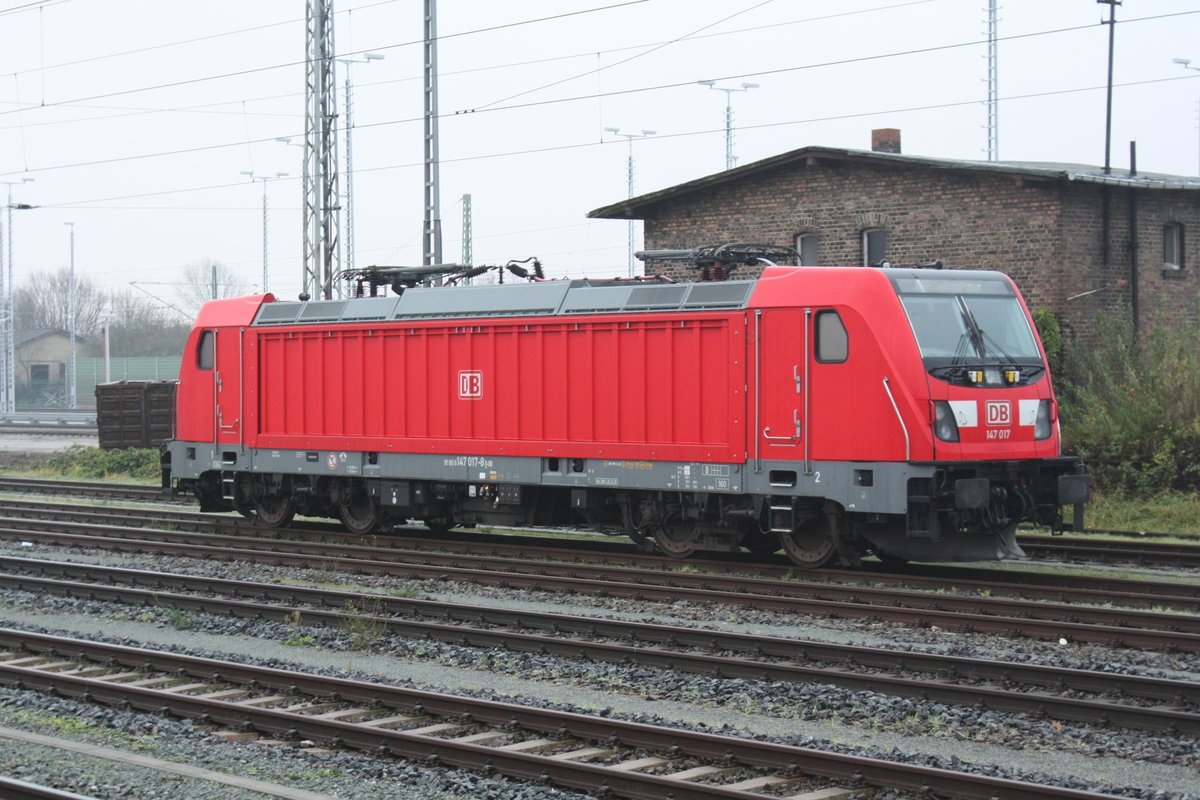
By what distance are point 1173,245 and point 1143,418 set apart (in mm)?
6650

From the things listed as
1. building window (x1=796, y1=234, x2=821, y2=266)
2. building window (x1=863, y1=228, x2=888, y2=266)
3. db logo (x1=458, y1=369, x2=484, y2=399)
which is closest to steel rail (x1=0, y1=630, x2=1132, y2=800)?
db logo (x1=458, y1=369, x2=484, y2=399)

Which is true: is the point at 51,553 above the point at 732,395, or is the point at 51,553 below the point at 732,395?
below

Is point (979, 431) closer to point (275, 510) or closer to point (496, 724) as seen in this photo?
point (496, 724)

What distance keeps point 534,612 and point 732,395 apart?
3919 mm

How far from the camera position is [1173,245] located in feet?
84.9

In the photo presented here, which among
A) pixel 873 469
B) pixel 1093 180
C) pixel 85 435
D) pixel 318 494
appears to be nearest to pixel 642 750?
pixel 873 469

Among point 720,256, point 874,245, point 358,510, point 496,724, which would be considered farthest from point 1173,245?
point 496,724

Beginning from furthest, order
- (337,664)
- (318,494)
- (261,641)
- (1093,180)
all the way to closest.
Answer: (1093,180) < (318,494) < (261,641) < (337,664)

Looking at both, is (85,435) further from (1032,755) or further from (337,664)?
(1032,755)

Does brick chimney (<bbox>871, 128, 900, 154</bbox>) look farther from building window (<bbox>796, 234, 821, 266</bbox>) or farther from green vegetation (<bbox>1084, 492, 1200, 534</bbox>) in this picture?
green vegetation (<bbox>1084, 492, 1200, 534</bbox>)

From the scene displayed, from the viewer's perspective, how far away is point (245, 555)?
17.0 meters

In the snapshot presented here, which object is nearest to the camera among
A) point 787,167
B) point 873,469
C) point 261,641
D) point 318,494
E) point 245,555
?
point 261,641

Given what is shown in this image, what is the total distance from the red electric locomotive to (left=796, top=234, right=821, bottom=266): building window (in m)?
10.5

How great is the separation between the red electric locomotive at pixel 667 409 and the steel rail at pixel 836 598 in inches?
39.9
